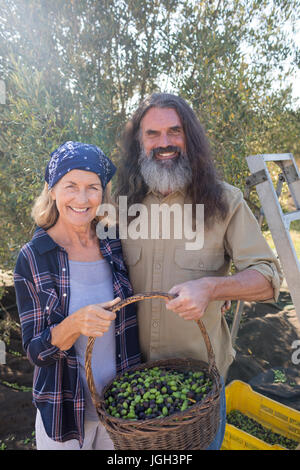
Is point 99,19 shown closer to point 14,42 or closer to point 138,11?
point 138,11

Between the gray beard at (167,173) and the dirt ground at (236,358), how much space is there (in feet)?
10.8

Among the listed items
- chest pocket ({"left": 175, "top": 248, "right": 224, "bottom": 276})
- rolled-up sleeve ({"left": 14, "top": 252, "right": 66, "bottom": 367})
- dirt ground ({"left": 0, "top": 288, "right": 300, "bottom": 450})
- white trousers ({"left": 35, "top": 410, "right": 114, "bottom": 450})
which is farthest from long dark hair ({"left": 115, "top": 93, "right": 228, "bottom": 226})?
dirt ground ({"left": 0, "top": 288, "right": 300, "bottom": 450})

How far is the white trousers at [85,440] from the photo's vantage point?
209cm

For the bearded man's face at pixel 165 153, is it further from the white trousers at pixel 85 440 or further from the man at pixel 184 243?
the white trousers at pixel 85 440

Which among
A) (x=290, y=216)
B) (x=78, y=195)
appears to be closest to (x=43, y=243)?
(x=78, y=195)

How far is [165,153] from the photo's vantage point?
2451mm

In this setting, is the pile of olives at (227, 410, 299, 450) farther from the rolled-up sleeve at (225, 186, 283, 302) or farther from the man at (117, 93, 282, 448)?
the rolled-up sleeve at (225, 186, 283, 302)

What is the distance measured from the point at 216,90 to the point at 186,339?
2772 mm

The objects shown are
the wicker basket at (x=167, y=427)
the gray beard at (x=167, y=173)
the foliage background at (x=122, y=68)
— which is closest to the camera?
the wicker basket at (x=167, y=427)

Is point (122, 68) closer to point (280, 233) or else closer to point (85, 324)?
point (280, 233)

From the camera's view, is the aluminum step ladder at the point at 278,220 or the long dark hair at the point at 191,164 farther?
the aluminum step ladder at the point at 278,220

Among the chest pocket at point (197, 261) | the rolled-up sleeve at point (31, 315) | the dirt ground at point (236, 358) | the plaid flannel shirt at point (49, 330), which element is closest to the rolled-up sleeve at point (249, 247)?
the chest pocket at point (197, 261)
